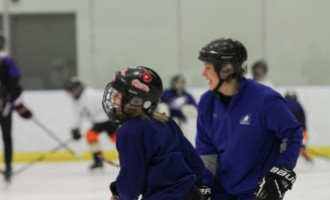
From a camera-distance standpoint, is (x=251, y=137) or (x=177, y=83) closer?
(x=251, y=137)

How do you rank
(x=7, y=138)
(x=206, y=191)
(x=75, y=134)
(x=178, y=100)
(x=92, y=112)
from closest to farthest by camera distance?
(x=206, y=191) < (x=7, y=138) < (x=92, y=112) < (x=75, y=134) < (x=178, y=100)

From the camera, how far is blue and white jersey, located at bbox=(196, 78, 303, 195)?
2072 mm

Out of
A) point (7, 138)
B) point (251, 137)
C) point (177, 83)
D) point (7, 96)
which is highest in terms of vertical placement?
point (251, 137)

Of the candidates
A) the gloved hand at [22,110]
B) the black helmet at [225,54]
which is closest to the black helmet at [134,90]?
the black helmet at [225,54]

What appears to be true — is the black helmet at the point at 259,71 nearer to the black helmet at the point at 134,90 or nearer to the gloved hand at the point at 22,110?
the gloved hand at the point at 22,110

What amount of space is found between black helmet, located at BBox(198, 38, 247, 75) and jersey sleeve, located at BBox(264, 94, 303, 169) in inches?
9.0

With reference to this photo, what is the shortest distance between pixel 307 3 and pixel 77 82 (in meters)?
3.40

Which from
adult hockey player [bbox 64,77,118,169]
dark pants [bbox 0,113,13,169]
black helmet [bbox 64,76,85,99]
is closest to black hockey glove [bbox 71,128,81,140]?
adult hockey player [bbox 64,77,118,169]

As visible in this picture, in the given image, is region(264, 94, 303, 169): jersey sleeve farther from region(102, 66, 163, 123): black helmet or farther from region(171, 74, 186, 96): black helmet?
region(171, 74, 186, 96): black helmet

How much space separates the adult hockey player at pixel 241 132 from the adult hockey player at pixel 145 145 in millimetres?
341

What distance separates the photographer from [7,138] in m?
5.45

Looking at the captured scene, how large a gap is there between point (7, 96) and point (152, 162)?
4.11 metres

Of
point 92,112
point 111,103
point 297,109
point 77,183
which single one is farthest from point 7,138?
point 111,103

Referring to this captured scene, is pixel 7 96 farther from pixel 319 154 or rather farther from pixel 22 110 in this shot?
pixel 319 154
